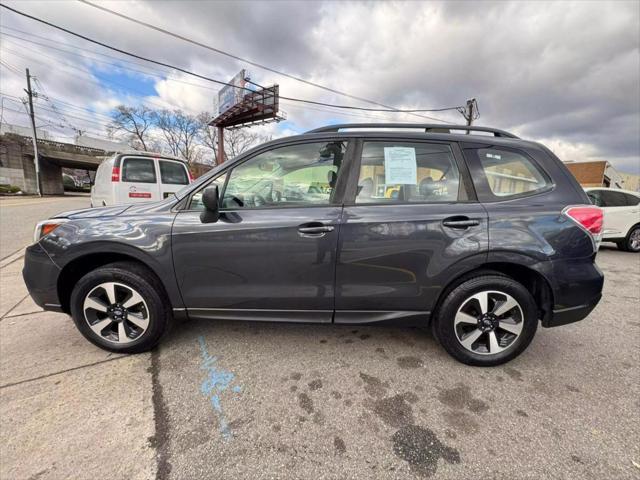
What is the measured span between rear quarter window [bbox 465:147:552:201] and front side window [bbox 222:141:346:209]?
3.61ft

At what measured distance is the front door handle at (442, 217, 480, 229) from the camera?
2150 mm

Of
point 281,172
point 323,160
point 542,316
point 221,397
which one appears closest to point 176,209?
point 281,172

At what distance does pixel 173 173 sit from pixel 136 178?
895 millimetres

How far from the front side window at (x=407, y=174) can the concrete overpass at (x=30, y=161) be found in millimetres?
38776

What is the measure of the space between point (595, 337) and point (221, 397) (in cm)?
350

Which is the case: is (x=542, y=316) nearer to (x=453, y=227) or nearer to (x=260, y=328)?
(x=453, y=227)

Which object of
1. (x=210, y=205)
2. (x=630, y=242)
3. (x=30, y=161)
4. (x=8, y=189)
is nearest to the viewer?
(x=210, y=205)

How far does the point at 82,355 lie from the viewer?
2434mm

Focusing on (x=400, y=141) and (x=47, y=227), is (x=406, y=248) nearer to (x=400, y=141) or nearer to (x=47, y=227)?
(x=400, y=141)

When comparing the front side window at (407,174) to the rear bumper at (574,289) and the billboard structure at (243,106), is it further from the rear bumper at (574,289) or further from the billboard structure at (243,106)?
the billboard structure at (243,106)

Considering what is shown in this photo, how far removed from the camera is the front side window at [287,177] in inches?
91.0

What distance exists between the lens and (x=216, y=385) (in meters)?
2.09

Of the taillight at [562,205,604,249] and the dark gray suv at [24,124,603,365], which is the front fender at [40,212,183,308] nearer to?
the dark gray suv at [24,124,603,365]

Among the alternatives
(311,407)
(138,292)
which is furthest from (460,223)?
(138,292)
